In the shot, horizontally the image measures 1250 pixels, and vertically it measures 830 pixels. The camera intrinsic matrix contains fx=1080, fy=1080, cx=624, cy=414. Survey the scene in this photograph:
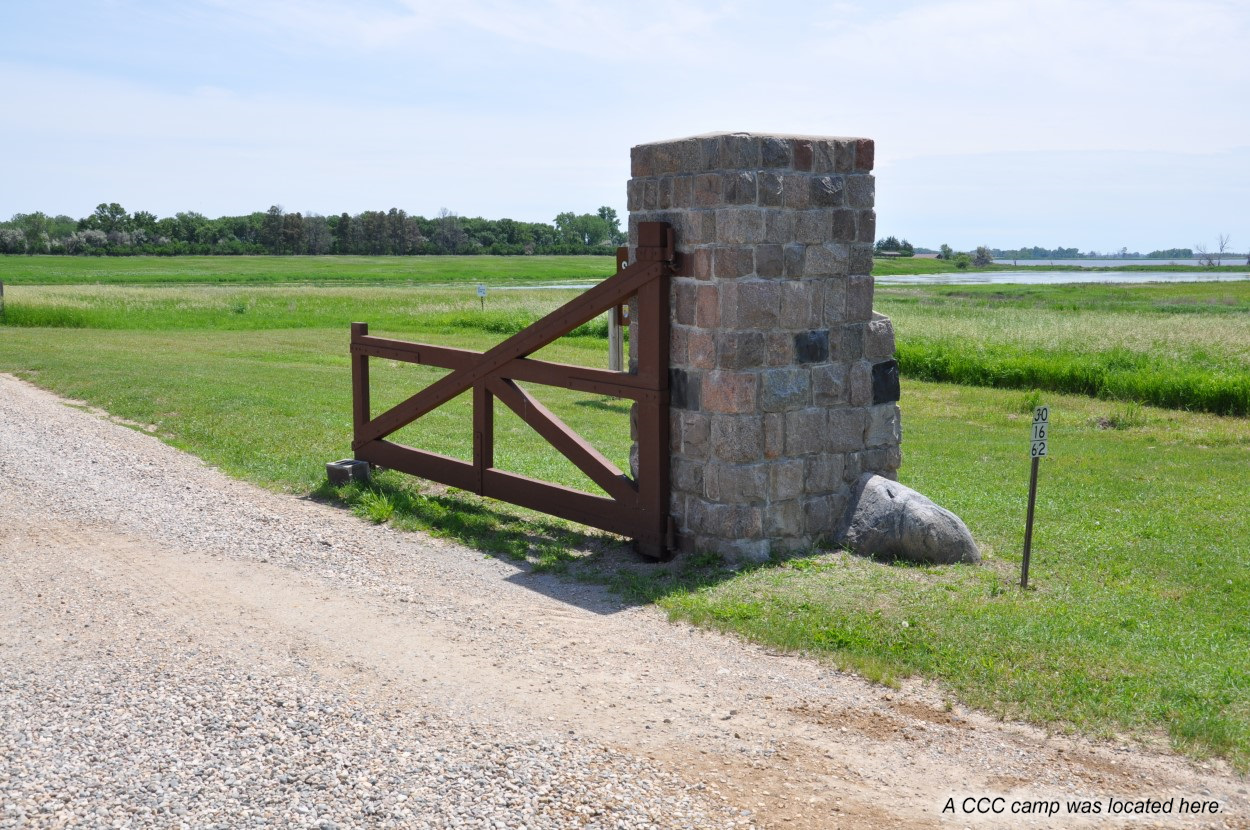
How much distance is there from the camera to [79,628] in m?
6.32

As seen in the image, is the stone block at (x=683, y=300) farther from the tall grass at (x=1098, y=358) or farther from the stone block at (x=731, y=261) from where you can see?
the tall grass at (x=1098, y=358)

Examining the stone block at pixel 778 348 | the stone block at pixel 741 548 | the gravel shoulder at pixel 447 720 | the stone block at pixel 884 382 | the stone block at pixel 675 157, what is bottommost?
the gravel shoulder at pixel 447 720

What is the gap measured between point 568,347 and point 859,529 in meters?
18.5

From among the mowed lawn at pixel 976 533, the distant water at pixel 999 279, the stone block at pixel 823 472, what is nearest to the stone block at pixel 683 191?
the stone block at pixel 823 472

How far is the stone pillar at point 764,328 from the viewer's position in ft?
24.3

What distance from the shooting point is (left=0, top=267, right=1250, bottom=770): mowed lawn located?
18.8ft

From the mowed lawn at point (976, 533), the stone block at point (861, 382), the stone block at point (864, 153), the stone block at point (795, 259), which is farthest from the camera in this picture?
the stone block at point (861, 382)

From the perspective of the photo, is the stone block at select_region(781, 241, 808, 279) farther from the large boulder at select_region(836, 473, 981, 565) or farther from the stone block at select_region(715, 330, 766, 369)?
the large boulder at select_region(836, 473, 981, 565)

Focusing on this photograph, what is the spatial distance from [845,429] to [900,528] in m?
0.84

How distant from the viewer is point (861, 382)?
27.1 ft

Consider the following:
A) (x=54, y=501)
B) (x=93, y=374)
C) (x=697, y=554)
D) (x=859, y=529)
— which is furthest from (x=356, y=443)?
(x=93, y=374)

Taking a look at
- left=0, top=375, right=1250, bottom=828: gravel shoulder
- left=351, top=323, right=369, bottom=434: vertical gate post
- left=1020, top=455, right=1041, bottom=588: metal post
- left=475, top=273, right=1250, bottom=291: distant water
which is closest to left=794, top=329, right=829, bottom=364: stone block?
left=1020, top=455, right=1041, bottom=588: metal post

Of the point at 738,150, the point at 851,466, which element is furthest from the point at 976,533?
the point at 738,150

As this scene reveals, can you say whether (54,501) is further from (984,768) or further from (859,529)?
(984,768)
